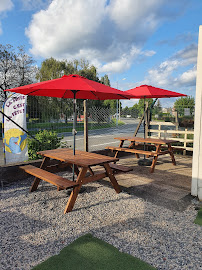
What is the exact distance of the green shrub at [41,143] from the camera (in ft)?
19.3

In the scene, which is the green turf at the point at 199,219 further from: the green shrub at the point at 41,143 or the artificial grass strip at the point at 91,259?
the green shrub at the point at 41,143

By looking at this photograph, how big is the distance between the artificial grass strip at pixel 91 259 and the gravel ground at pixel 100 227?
93 mm

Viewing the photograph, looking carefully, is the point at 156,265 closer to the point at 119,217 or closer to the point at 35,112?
the point at 119,217

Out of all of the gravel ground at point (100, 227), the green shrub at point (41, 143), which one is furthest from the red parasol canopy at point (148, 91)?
the gravel ground at point (100, 227)

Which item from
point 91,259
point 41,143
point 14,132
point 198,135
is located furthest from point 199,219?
point 14,132

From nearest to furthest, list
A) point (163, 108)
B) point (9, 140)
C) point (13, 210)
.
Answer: point (13, 210), point (9, 140), point (163, 108)

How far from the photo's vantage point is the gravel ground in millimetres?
2268

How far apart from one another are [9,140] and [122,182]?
2999 millimetres

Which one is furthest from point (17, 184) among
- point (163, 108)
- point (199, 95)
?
point (163, 108)

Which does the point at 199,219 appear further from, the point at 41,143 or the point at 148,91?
the point at 41,143

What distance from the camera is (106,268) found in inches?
81.4

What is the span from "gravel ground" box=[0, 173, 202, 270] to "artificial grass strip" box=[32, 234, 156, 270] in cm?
9

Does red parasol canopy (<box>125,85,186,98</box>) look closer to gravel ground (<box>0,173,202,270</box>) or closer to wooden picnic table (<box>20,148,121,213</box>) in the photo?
wooden picnic table (<box>20,148,121,213</box>)

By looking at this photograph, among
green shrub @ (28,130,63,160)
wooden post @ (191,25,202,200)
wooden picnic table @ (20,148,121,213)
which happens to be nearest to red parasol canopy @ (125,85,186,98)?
wooden post @ (191,25,202,200)
